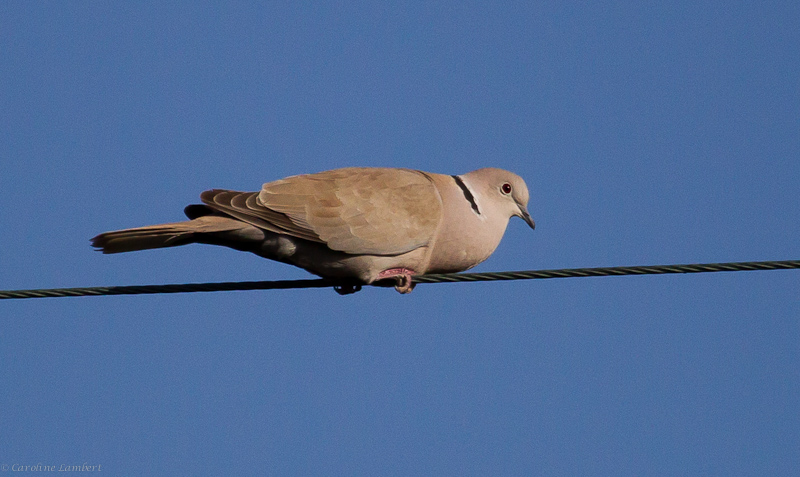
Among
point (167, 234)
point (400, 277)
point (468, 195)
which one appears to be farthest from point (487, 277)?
point (167, 234)

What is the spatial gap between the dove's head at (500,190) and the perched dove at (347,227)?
20 cm

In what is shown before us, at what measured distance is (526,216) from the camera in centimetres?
727

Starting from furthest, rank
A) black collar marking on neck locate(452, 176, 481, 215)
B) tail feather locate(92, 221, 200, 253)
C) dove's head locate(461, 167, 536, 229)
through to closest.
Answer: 1. dove's head locate(461, 167, 536, 229)
2. black collar marking on neck locate(452, 176, 481, 215)
3. tail feather locate(92, 221, 200, 253)

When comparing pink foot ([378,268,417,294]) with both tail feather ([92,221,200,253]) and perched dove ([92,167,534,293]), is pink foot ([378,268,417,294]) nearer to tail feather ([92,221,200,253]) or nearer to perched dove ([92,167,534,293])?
perched dove ([92,167,534,293])

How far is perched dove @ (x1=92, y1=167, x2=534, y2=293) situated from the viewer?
609 cm

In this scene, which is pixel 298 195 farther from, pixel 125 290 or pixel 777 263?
pixel 777 263

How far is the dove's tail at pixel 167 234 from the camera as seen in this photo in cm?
574

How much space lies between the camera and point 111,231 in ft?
18.7

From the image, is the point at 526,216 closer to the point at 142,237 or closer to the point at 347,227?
the point at 347,227

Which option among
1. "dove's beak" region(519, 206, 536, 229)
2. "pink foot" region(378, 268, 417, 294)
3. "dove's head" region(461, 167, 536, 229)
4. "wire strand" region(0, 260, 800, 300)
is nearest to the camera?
"wire strand" region(0, 260, 800, 300)

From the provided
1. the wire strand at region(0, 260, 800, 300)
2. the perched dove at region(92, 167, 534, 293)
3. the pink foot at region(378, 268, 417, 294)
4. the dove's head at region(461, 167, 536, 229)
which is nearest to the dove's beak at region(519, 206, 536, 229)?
the dove's head at region(461, 167, 536, 229)

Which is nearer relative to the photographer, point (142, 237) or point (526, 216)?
point (142, 237)

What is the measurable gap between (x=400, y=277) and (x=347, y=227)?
49 centimetres

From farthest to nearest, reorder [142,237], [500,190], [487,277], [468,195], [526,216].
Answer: [526,216]
[500,190]
[468,195]
[142,237]
[487,277]
